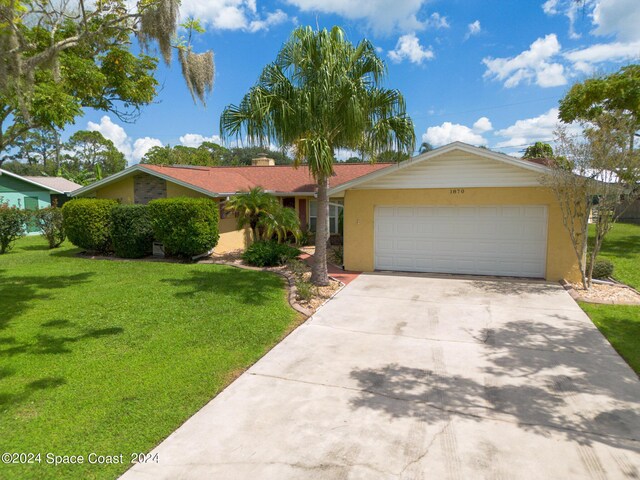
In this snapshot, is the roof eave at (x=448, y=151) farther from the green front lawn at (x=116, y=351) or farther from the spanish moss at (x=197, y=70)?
the spanish moss at (x=197, y=70)

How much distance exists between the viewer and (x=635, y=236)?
20.6 metres

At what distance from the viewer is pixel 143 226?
46.3ft

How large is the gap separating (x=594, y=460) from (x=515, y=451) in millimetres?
697

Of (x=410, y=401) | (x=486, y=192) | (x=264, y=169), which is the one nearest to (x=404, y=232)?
(x=486, y=192)

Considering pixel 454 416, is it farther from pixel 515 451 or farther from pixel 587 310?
pixel 587 310

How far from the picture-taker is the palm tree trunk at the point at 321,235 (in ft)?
33.6

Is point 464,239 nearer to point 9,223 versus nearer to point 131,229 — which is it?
point 131,229

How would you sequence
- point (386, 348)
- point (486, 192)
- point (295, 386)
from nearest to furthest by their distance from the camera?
1. point (295, 386)
2. point (386, 348)
3. point (486, 192)

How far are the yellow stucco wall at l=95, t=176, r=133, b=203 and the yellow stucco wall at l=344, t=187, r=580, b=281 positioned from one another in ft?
30.6

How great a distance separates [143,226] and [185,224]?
2.11 metres

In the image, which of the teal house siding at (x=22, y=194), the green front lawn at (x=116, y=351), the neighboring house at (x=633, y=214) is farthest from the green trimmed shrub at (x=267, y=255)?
the neighboring house at (x=633, y=214)

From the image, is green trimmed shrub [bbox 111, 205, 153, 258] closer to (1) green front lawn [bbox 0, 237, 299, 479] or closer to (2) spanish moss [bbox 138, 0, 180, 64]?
(1) green front lawn [bbox 0, 237, 299, 479]

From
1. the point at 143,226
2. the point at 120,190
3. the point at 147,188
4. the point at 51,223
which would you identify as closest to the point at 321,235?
the point at 143,226

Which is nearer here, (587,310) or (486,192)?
(587,310)
